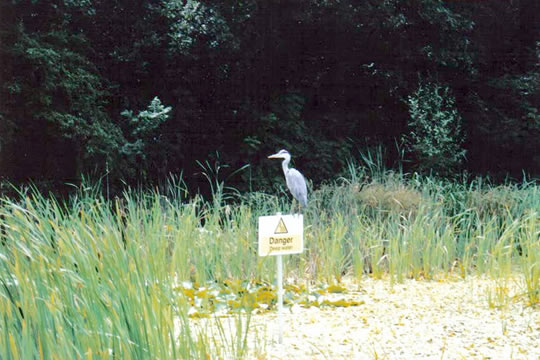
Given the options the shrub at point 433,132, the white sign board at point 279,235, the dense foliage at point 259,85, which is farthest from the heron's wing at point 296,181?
the shrub at point 433,132

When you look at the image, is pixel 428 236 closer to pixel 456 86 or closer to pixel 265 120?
pixel 265 120

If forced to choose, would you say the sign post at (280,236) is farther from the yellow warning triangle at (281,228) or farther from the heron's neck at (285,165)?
the heron's neck at (285,165)

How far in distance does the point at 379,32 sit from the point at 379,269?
20.7 feet

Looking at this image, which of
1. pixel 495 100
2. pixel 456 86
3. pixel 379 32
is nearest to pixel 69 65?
pixel 379 32

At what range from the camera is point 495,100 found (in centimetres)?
1022

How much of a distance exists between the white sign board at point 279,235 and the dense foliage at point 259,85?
5518 mm

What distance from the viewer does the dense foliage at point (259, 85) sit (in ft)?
25.4

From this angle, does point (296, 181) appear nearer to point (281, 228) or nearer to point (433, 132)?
point (281, 228)

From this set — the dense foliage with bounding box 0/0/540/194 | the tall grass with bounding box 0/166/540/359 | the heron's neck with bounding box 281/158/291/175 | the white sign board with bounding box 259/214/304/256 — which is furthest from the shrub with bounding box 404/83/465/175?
the white sign board with bounding box 259/214/304/256

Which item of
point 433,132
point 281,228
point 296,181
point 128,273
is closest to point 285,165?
point 296,181

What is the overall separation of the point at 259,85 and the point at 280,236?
678cm

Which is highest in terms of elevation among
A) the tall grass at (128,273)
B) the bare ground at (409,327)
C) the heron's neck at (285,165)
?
the heron's neck at (285,165)

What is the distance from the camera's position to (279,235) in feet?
8.62

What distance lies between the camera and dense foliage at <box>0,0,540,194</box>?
7742 millimetres
